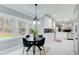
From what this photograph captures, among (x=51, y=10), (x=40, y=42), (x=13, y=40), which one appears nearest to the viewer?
(x=13, y=40)

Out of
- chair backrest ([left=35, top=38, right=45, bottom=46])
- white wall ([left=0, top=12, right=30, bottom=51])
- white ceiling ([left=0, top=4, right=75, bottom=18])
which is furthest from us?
chair backrest ([left=35, top=38, right=45, bottom=46])

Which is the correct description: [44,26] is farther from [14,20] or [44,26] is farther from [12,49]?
[12,49]

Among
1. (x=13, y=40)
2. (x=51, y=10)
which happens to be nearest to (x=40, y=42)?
(x=13, y=40)

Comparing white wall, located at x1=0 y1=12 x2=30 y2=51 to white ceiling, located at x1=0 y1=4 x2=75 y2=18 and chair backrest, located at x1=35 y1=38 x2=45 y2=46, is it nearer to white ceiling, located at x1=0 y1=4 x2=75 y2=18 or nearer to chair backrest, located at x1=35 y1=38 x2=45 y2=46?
white ceiling, located at x1=0 y1=4 x2=75 y2=18

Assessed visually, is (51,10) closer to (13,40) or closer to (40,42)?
(40,42)

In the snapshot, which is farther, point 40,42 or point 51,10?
point 51,10

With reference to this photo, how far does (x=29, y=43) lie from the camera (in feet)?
14.3

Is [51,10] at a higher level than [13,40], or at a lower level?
higher

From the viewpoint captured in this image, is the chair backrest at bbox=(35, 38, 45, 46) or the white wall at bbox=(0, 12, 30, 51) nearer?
the white wall at bbox=(0, 12, 30, 51)

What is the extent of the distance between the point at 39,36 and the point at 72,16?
5.41 ft

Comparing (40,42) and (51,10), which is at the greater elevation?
(51,10)

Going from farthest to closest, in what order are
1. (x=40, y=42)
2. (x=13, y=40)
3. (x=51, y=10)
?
(x=51, y=10) → (x=40, y=42) → (x=13, y=40)

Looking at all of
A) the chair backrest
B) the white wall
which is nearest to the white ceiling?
the white wall

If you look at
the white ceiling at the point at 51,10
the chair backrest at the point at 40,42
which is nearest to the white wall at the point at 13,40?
the white ceiling at the point at 51,10
